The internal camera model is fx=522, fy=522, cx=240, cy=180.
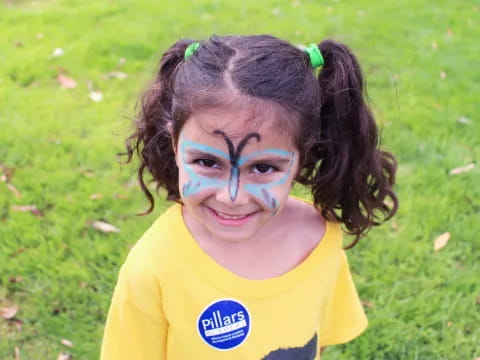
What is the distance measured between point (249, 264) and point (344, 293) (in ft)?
1.48

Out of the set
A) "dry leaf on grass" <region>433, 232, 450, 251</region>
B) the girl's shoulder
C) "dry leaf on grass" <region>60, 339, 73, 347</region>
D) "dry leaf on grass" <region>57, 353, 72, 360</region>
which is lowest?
"dry leaf on grass" <region>57, 353, 72, 360</region>

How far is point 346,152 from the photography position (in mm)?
1476

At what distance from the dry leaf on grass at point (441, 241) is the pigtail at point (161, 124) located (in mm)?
1717

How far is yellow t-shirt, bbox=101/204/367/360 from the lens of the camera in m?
1.32

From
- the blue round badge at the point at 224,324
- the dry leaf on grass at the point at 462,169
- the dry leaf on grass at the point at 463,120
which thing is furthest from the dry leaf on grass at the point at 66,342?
the dry leaf on grass at the point at 463,120

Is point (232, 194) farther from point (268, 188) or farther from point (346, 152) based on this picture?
point (346, 152)

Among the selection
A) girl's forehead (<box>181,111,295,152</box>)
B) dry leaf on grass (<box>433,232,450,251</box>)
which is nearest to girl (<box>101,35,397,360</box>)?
girl's forehead (<box>181,111,295,152</box>)

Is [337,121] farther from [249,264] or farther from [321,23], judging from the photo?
[321,23]

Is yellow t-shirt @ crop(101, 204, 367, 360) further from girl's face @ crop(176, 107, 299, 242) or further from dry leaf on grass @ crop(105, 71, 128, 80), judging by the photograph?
dry leaf on grass @ crop(105, 71, 128, 80)

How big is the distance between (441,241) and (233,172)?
1.96 m

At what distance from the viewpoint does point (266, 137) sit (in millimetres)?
1187

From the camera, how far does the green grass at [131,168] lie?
2.41 m

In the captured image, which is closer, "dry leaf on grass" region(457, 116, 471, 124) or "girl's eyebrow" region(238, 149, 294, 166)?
"girl's eyebrow" region(238, 149, 294, 166)

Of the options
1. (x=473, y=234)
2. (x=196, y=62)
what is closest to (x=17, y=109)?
(x=196, y=62)
